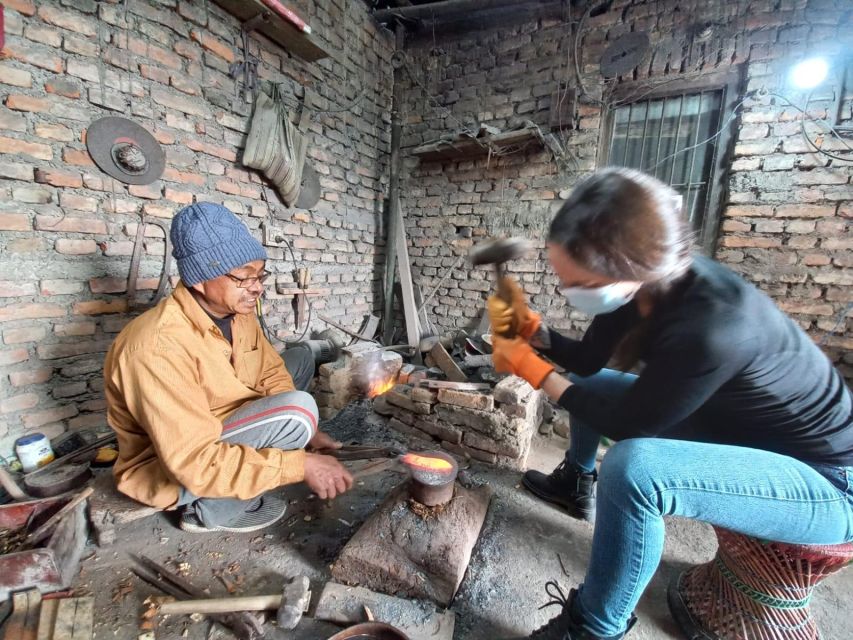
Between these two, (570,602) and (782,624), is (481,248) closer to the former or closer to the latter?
(570,602)

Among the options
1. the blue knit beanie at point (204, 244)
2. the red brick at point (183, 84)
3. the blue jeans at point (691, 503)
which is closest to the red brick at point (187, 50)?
the red brick at point (183, 84)

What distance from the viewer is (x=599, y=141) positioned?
12.3 feet

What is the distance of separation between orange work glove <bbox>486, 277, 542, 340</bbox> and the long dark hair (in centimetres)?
68

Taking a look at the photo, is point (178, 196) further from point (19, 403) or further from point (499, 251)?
point (499, 251)

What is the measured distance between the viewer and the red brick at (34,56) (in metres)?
2.04

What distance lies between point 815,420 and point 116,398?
261 cm

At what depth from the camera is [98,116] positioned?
2363mm

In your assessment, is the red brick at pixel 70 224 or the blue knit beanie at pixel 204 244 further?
the red brick at pixel 70 224

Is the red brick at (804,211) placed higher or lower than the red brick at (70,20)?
lower

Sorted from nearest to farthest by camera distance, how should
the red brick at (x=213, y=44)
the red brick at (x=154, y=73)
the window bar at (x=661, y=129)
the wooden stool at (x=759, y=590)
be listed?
1. the wooden stool at (x=759, y=590)
2. the red brick at (x=154, y=73)
3. the red brick at (x=213, y=44)
4. the window bar at (x=661, y=129)

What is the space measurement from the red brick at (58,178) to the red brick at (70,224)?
21 centimetres

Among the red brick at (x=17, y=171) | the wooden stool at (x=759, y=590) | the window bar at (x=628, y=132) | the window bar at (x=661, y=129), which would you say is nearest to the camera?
the wooden stool at (x=759, y=590)

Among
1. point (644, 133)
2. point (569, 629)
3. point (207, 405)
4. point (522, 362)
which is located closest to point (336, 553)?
point (207, 405)

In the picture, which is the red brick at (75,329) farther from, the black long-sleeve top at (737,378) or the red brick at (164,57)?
the black long-sleeve top at (737,378)
